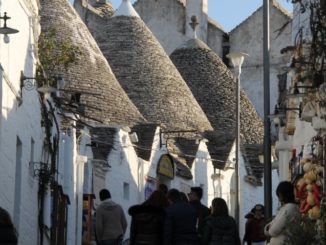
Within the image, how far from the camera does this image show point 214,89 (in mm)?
60562

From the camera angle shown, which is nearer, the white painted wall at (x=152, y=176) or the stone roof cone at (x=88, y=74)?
the white painted wall at (x=152, y=176)

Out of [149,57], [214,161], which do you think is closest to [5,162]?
[214,161]

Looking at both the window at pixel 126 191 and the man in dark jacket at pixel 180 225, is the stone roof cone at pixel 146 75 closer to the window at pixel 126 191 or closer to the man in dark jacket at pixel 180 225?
the window at pixel 126 191

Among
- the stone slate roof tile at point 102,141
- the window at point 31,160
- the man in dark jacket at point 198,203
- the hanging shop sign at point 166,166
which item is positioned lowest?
the man in dark jacket at point 198,203

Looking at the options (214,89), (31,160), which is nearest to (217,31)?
(214,89)

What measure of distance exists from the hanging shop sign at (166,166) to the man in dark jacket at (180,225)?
23.4 metres

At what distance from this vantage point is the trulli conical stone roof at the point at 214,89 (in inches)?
2325

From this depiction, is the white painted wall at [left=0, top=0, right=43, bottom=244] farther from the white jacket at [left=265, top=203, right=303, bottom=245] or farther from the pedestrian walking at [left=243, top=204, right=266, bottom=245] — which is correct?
the white jacket at [left=265, top=203, right=303, bottom=245]

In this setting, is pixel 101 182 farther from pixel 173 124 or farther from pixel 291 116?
pixel 173 124

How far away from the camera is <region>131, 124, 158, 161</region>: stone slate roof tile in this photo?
1663 inches

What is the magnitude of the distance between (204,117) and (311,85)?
122 feet

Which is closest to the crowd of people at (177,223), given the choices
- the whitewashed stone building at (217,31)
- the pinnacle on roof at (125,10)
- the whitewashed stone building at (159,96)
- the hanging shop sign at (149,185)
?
the hanging shop sign at (149,185)

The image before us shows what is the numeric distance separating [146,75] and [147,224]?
33401mm

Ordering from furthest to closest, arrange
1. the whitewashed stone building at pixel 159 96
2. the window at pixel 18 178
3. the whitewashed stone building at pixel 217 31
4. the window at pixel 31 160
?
the whitewashed stone building at pixel 217 31
the whitewashed stone building at pixel 159 96
the window at pixel 31 160
the window at pixel 18 178
